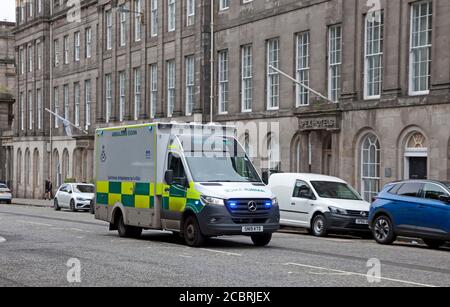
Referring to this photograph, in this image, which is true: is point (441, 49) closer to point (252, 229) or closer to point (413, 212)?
point (413, 212)

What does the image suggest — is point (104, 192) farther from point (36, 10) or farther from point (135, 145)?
point (36, 10)

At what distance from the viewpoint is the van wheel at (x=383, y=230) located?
71.8 feet

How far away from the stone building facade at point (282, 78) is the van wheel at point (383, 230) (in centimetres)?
707

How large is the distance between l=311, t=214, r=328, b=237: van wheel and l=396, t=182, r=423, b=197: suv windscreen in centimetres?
331

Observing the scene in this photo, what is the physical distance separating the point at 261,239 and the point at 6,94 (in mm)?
63937

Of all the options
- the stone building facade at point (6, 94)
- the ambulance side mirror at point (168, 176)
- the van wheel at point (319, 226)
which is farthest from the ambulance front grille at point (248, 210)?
the stone building facade at point (6, 94)

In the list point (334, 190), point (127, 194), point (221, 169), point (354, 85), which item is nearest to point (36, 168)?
point (354, 85)

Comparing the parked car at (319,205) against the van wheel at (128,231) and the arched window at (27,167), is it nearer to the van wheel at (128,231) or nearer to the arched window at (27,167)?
the van wheel at (128,231)

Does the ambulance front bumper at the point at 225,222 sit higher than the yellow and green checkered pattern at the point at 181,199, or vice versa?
the yellow and green checkered pattern at the point at 181,199

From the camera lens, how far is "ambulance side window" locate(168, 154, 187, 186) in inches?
776

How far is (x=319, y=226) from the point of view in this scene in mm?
24906

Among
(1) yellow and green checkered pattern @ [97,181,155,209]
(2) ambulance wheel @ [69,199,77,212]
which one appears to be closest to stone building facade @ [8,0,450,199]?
(2) ambulance wheel @ [69,199,77,212]

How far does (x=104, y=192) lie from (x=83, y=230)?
2411mm

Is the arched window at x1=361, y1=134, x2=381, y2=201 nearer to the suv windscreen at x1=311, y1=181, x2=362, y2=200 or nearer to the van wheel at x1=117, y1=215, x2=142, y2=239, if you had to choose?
the suv windscreen at x1=311, y1=181, x2=362, y2=200
